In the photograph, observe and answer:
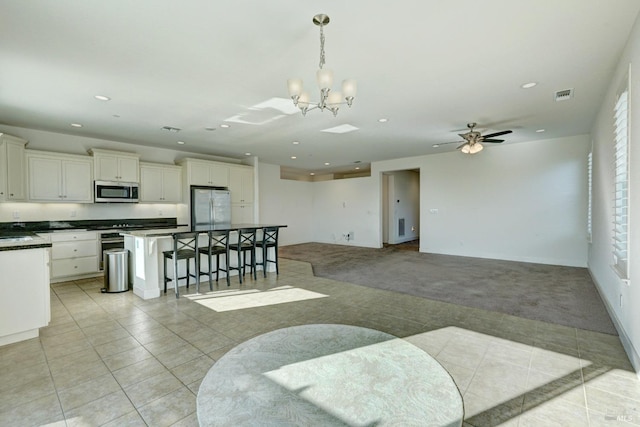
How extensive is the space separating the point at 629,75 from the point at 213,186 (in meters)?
7.19

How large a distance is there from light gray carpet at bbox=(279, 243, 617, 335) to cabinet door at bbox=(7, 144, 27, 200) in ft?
17.4

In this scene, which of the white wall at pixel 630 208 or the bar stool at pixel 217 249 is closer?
the white wall at pixel 630 208

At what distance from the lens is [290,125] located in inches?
201

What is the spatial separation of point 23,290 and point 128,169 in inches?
144

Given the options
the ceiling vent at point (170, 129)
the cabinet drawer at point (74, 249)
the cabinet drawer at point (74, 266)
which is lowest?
the cabinet drawer at point (74, 266)

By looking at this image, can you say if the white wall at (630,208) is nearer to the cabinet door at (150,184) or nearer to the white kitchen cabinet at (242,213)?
the white kitchen cabinet at (242,213)

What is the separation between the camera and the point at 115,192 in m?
A: 5.79

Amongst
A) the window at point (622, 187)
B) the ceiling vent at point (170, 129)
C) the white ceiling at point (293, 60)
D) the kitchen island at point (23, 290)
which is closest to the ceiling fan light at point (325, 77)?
the white ceiling at point (293, 60)

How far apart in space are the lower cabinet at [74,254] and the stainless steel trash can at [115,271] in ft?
3.71

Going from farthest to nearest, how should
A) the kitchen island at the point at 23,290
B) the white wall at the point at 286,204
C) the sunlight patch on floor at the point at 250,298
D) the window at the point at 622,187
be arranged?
the white wall at the point at 286,204 < the sunlight patch on floor at the point at 250,298 < the kitchen island at the point at 23,290 < the window at the point at 622,187

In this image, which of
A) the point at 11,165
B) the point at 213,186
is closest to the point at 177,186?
the point at 213,186

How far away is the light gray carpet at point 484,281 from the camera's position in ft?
12.0

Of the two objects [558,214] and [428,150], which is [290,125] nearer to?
[428,150]

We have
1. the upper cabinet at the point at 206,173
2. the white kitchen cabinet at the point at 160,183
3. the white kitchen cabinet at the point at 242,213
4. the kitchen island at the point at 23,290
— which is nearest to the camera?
the kitchen island at the point at 23,290
